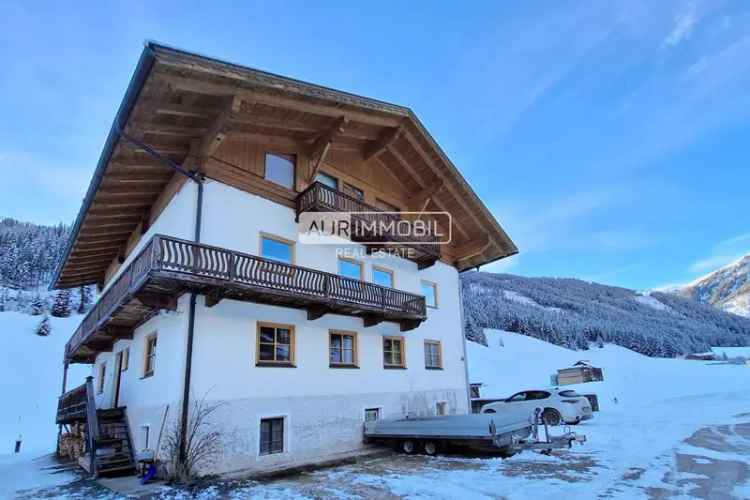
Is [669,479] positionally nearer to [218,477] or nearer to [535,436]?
[535,436]

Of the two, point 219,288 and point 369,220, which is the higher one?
point 369,220

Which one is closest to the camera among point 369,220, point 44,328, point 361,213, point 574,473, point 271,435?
point 574,473

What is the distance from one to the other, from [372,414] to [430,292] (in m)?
6.71

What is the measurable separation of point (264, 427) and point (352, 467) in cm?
265

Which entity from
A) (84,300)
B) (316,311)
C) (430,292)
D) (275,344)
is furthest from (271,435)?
(84,300)

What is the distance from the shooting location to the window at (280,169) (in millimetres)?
14758

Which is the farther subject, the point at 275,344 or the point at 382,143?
the point at 382,143

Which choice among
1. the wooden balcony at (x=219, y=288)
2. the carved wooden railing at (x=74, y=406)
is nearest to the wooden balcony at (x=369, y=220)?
the wooden balcony at (x=219, y=288)

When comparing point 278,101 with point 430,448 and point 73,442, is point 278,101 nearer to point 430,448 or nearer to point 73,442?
point 430,448

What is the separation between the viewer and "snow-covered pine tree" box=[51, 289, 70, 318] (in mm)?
61031

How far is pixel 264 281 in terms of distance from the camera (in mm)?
11883

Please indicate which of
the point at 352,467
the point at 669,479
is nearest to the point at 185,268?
the point at 352,467

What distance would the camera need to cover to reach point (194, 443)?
35.3ft

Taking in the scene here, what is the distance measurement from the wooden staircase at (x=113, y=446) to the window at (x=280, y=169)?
890 cm
